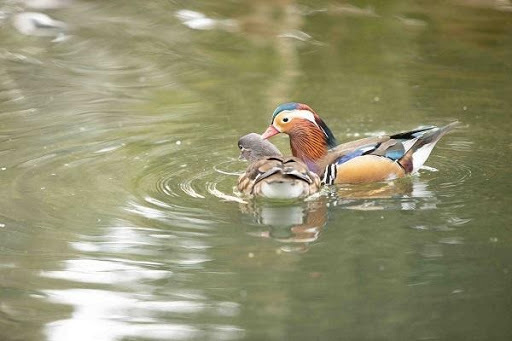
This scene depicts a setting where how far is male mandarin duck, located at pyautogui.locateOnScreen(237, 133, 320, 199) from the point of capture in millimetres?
8789

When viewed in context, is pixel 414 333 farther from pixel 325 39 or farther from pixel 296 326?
pixel 325 39

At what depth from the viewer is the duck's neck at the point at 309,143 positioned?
9.89 meters

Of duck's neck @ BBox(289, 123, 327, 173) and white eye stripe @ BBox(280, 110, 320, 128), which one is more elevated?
white eye stripe @ BBox(280, 110, 320, 128)

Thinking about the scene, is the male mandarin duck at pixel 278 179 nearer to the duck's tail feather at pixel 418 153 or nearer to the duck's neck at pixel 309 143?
the duck's neck at pixel 309 143

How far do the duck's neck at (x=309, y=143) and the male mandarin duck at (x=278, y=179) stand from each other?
56cm

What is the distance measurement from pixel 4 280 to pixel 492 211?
3.61 meters

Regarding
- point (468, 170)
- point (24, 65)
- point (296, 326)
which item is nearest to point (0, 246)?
point (296, 326)

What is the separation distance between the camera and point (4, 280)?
7320 mm

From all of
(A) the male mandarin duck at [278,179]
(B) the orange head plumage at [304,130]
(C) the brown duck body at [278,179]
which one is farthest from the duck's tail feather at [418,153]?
(C) the brown duck body at [278,179]

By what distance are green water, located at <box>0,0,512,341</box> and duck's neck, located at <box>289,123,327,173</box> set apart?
2.12 feet

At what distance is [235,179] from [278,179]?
958 mm

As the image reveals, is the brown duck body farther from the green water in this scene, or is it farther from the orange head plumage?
the orange head plumage

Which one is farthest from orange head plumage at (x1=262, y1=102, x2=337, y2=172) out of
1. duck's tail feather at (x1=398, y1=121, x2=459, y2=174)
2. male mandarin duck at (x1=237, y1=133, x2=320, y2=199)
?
duck's tail feather at (x1=398, y1=121, x2=459, y2=174)

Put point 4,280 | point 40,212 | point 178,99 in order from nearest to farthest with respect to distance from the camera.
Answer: point 4,280, point 40,212, point 178,99
